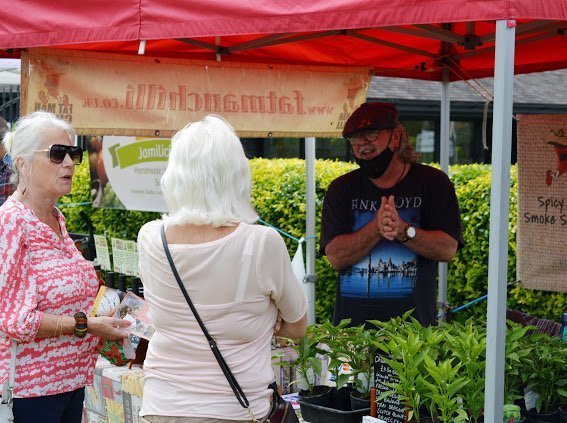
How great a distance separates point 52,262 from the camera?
2883mm

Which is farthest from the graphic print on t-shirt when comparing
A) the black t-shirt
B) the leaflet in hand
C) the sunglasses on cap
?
the leaflet in hand

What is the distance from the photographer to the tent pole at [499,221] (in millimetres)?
2428

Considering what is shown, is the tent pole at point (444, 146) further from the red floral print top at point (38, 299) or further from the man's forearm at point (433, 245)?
the red floral print top at point (38, 299)

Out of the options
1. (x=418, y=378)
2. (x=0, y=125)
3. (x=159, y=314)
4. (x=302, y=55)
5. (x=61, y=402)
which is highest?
(x=302, y=55)

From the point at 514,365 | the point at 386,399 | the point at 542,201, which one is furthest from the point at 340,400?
the point at 542,201

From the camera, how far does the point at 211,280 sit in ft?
7.39

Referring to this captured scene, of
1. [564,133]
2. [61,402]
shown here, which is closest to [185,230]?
[61,402]

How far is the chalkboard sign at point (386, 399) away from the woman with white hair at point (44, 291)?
3.06ft

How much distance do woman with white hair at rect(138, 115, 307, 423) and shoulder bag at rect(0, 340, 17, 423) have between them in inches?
27.8

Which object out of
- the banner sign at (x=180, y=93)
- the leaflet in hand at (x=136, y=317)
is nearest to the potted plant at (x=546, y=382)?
the leaflet in hand at (x=136, y=317)

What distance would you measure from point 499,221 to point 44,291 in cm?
153

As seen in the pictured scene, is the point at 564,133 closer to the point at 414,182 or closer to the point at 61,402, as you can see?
the point at 414,182

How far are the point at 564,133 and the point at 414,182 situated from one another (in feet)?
4.58

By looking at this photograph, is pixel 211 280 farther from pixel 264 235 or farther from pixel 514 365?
pixel 514 365
